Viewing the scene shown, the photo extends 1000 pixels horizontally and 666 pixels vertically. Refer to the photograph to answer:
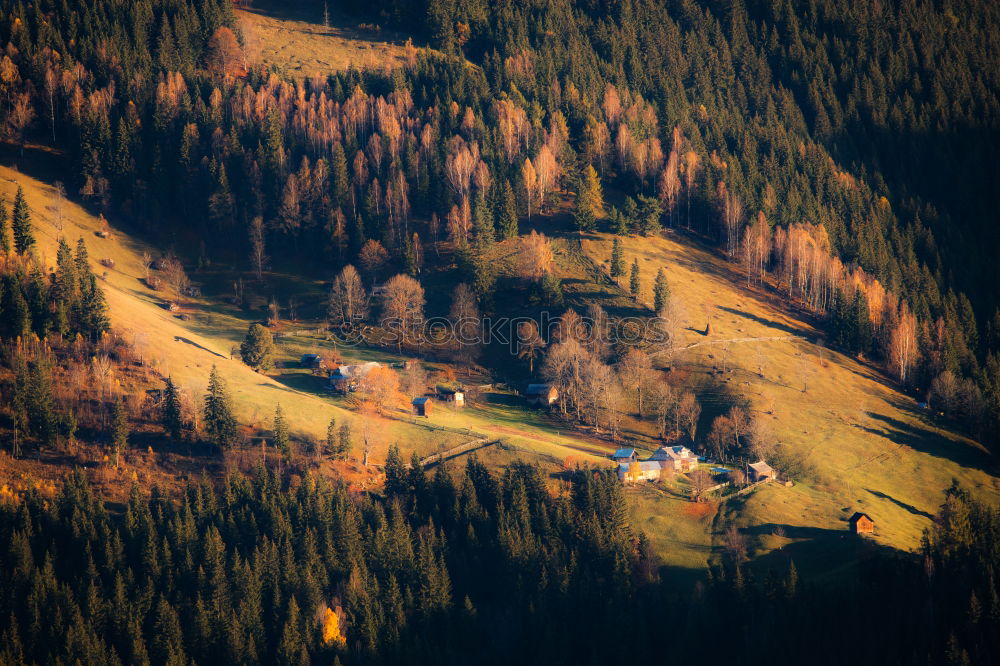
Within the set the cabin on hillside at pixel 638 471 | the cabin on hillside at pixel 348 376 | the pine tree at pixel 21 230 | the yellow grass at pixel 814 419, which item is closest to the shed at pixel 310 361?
the cabin on hillside at pixel 348 376

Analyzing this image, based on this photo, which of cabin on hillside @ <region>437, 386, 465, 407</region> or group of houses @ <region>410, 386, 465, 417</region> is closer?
group of houses @ <region>410, 386, 465, 417</region>

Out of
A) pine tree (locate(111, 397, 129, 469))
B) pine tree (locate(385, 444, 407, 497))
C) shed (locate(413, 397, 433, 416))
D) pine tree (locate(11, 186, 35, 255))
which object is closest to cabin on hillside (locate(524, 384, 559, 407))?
shed (locate(413, 397, 433, 416))

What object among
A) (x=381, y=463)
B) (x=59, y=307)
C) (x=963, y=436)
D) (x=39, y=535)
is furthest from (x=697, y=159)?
(x=39, y=535)

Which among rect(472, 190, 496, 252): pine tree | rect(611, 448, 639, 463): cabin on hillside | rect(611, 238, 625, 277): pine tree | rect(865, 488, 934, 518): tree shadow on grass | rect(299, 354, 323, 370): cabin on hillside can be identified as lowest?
rect(865, 488, 934, 518): tree shadow on grass

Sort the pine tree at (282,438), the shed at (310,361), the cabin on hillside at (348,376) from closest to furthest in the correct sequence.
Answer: the pine tree at (282,438) → the cabin on hillside at (348,376) → the shed at (310,361)

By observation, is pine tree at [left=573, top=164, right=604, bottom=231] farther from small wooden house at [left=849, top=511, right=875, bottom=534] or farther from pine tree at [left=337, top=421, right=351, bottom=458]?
small wooden house at [left=849, top=511, right=875, bottom=534]

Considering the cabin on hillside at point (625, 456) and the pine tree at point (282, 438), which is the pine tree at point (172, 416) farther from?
the cabin on hillside at point (625, 456)
